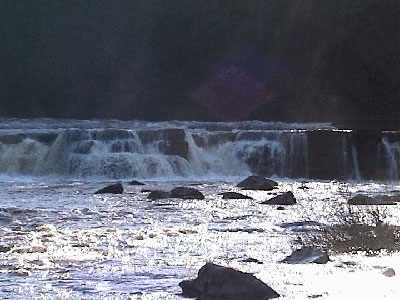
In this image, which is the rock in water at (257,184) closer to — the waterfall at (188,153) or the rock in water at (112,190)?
the rock in water at (112,190)

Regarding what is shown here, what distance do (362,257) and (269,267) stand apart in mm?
1419

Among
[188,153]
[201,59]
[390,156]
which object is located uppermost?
[201,59]

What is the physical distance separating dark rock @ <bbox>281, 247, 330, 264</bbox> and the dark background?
46.5 meters

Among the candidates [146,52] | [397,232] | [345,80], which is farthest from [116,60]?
[397,232]

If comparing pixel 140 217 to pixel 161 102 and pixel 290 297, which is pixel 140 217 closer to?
pixel 290 297

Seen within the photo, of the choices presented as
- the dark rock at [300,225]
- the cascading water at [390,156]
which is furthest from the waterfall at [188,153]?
the dark rock at [300,225]

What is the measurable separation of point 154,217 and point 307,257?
588cm

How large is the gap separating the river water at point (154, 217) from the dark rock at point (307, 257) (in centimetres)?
16

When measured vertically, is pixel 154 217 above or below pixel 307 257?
above

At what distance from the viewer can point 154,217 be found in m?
16.0

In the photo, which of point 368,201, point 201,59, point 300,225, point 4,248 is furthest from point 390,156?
point 201,59

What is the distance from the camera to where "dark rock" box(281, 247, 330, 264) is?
1034cm

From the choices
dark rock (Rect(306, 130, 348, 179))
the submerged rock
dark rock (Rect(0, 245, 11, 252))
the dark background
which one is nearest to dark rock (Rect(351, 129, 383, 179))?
dark rock (Rect(306, 130, 348, 179))

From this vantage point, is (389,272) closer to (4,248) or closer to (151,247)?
(151,247)
